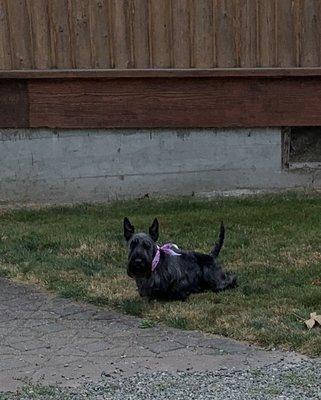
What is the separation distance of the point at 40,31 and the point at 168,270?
15.5 feet

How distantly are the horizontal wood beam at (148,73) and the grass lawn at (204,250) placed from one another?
4.80 ft

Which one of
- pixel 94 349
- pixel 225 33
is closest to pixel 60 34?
pixel 225 33

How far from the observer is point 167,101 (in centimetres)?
1030

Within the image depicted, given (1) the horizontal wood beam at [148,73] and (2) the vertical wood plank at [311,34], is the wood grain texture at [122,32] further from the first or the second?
(2) the vertical wood plank at [311,34]

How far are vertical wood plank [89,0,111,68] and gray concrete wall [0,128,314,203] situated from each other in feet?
2.77

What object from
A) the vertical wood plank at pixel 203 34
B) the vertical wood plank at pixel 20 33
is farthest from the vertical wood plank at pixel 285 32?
the vertical wood plank at pixel 20 33

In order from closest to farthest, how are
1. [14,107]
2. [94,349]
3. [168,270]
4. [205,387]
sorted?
[205,387]
[94,349]
[168,270]
[14,107]

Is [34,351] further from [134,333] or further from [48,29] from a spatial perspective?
[48,29]

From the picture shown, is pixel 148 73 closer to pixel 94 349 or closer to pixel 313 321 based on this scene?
pixel 313 321

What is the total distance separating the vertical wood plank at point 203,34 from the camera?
10.1 m

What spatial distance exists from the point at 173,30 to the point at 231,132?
1378 millimetres

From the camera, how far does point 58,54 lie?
33.4ft

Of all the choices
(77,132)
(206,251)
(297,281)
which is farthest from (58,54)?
(297,281)

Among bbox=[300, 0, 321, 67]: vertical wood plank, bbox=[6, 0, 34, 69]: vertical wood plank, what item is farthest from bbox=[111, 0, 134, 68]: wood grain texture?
bbox=[300, 0, 321, 67]: vertical wood plank
